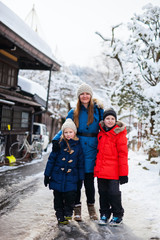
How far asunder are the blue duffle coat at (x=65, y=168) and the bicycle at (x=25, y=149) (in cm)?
759

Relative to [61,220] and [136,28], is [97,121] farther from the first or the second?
[136,28]

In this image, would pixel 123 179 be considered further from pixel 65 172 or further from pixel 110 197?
pixel 65 172

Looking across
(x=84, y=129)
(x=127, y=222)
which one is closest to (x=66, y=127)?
(x=84, y=129)

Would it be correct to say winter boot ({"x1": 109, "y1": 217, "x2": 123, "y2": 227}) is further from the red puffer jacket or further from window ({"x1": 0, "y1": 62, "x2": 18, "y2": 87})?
window ({"x1": 0, "y1": 62, "x2": 18, "y2": 87})

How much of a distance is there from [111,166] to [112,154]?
0.18m

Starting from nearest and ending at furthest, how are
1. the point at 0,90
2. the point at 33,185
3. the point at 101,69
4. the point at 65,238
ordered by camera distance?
the point at 65,238 < the point at 33,185 < the point at 0,90 < the point at 101,69

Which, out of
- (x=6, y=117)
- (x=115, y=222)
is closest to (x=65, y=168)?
(x=115, y=222)

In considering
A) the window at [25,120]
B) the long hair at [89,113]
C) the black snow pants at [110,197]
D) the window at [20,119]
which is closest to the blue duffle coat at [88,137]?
the long hair at [89,113]

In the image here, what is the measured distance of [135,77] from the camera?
8.91m

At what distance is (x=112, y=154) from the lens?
3303 millimetres

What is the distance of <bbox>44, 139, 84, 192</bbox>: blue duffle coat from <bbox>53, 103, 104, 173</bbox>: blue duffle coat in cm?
14

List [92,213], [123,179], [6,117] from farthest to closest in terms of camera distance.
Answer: [6,117] < [92,213] < [123,179]

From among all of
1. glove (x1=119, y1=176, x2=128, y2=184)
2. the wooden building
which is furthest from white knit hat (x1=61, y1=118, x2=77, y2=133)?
the wooden building

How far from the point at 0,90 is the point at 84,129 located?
7.04 m
